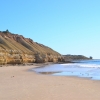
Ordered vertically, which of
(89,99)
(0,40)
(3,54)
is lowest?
(89,99)

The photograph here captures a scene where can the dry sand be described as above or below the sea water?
below

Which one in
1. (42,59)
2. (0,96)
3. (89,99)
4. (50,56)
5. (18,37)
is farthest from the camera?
(18,37)

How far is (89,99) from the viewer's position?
30.7 ft

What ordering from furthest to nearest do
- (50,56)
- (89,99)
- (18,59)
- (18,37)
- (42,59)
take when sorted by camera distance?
(18,37)
(50,56)
(42,59)
(18,59)
(89,99)

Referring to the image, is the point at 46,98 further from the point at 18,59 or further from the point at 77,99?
the point at 18,59

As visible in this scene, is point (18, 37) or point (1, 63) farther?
point (18, 37)

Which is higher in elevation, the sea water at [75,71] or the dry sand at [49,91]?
the sea water at [75,71]

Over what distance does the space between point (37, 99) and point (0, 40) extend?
85.3 metres

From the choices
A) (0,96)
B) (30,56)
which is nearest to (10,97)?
(0,96)

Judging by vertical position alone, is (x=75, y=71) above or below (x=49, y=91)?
above

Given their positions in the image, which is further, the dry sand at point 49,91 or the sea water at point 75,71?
the sea water at point 75,71

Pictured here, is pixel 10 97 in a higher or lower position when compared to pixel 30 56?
lower

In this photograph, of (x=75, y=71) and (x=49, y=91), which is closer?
(x=49, y=91)

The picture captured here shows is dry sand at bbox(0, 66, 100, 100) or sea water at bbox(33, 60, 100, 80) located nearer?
dry sand at bbox(0, 66, 100, 100)
